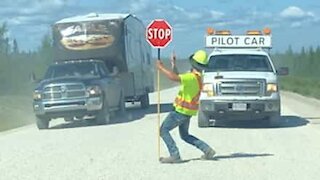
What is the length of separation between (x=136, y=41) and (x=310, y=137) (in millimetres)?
12939

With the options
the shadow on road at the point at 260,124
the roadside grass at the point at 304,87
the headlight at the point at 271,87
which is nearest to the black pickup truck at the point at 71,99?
the shadow on road at the point at 260,124

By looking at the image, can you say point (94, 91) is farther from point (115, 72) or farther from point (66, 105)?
point (115, 72)

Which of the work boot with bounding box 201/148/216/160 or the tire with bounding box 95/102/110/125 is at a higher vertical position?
the work boot with bounding box 201/148/216/160

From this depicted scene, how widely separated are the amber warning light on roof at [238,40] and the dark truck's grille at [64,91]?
3.93 meters

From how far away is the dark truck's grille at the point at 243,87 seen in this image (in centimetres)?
2073

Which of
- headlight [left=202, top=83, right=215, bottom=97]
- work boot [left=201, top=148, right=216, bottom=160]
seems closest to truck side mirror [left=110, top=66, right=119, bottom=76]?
headlight [left=202, top=83, right=215, bottom=97]

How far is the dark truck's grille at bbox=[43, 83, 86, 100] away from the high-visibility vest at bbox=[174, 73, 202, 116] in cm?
1000

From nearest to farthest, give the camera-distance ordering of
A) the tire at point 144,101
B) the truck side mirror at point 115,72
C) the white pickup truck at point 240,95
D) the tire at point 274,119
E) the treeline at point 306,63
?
1. the white pickup truck at point 240,95
2. the tire at point 274,119
3. the truck side mirror at point 115,72
4. the tire at point 144,101
5. the treeline at point 306,63

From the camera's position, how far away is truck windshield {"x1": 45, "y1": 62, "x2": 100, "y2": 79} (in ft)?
80.1

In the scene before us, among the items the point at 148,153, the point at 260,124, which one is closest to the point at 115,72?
the point at 260,124

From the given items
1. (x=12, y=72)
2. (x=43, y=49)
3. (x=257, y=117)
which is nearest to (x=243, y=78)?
(x=257, y=117)

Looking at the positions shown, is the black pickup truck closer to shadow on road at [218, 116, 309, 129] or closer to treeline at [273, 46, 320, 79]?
shadow on road at [218, 116, 309, 129]

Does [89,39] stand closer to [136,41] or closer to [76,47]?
[76,47]

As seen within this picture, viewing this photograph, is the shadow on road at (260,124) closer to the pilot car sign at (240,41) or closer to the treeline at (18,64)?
the pilot car sign at (240,41)
